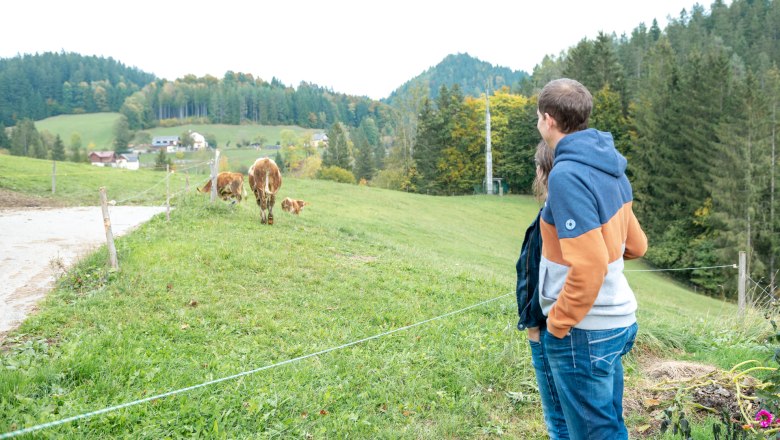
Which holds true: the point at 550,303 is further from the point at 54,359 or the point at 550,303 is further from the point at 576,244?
the point at 54,359

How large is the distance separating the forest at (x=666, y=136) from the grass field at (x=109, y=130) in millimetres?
7476

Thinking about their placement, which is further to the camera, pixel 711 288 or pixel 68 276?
pixel 711 288

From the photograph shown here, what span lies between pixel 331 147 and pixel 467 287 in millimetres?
66096

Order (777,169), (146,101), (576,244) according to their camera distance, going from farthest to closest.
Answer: (146,101) < (777,169) < (576,244)

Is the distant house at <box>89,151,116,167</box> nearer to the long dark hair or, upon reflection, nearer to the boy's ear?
the long dark hair

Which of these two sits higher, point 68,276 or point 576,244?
point 576,244

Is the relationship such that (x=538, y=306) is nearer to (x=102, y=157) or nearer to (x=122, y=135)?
(x=102, y=157)

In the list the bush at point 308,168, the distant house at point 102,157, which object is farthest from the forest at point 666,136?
the distant house at point 102,157

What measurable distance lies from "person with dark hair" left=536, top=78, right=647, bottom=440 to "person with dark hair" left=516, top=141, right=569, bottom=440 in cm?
17

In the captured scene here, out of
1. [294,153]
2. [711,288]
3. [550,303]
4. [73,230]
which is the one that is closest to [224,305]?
[550,303]

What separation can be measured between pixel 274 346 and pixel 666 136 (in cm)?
4021

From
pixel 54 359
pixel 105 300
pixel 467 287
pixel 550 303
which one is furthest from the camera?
pixel 467 287

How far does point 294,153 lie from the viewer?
80625 millimetres

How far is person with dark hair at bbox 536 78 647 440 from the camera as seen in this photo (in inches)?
90.9
